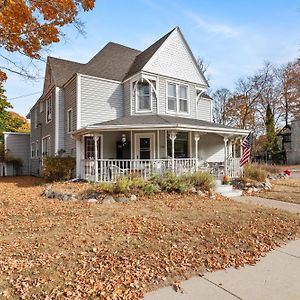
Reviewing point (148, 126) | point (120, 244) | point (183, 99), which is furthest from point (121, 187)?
point (183, 99)

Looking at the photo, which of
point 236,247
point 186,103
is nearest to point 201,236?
point 236,247

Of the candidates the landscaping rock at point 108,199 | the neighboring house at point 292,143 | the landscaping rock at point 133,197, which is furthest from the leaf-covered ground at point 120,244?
the neighboring house at point 292,143

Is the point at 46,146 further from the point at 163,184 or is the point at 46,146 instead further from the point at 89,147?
the point at 163,184

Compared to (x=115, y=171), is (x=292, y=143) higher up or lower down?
higher up

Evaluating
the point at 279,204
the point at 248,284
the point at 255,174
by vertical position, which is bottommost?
the point at 248,284

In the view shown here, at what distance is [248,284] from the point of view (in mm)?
3848

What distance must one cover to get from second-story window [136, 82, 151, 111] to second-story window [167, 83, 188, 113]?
1252 mm

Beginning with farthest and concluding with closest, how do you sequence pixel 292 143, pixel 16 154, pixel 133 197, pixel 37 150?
pixel 292 143 < pixel 16 154 < pixel 37 150 < pixel 133 197

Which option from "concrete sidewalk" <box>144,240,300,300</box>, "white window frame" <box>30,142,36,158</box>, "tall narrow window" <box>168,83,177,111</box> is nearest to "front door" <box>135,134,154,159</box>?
"tall narrow window" <box>168,83,177,111</box>

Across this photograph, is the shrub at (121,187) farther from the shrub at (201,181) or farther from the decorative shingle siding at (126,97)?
the decorative shingle siding at (126,97)

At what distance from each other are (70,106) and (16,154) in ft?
41.6

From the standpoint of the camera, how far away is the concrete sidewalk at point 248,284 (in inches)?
139

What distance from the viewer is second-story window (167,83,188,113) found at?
16036 mm

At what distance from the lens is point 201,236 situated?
221 inches
